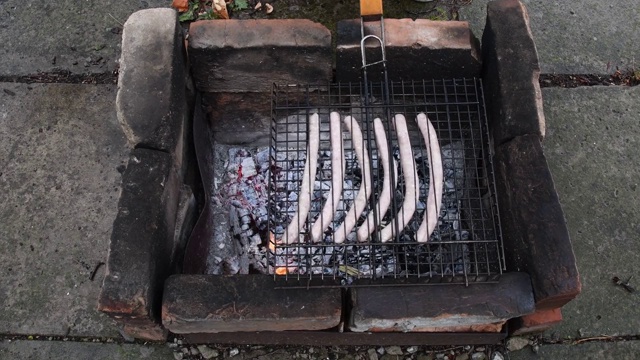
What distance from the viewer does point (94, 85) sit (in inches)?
187

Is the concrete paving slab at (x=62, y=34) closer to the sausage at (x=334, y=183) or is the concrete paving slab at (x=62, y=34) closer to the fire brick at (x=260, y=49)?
the fire brick at (x=260, y=49)

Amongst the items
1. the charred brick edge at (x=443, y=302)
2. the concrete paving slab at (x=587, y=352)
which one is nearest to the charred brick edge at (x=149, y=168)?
the charred brick edge at (x=443, y=302)

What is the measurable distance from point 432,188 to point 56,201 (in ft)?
9.02

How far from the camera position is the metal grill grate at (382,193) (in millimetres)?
→ 3258

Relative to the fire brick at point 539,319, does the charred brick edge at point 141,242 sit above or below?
above

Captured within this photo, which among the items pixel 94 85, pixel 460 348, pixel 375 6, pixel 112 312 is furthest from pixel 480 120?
pixel 94 85

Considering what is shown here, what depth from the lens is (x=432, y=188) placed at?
335 cm

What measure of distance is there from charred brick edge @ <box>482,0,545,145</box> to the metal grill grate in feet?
0.41

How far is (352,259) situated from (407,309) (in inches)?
31.9

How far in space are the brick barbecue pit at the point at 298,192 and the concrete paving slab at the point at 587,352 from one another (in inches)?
11.5

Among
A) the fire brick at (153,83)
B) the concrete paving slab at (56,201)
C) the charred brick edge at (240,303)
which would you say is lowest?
the concrete paving slab at (56,201)

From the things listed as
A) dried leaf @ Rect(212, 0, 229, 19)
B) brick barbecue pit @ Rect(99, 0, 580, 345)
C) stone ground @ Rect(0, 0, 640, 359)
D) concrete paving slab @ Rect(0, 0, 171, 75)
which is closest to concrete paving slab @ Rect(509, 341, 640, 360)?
stone ground @ Rect(0, 0, 640, 359)

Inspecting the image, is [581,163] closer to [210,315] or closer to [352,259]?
[352,259]

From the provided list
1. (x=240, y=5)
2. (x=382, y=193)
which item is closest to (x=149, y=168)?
(x=382, y=193)
